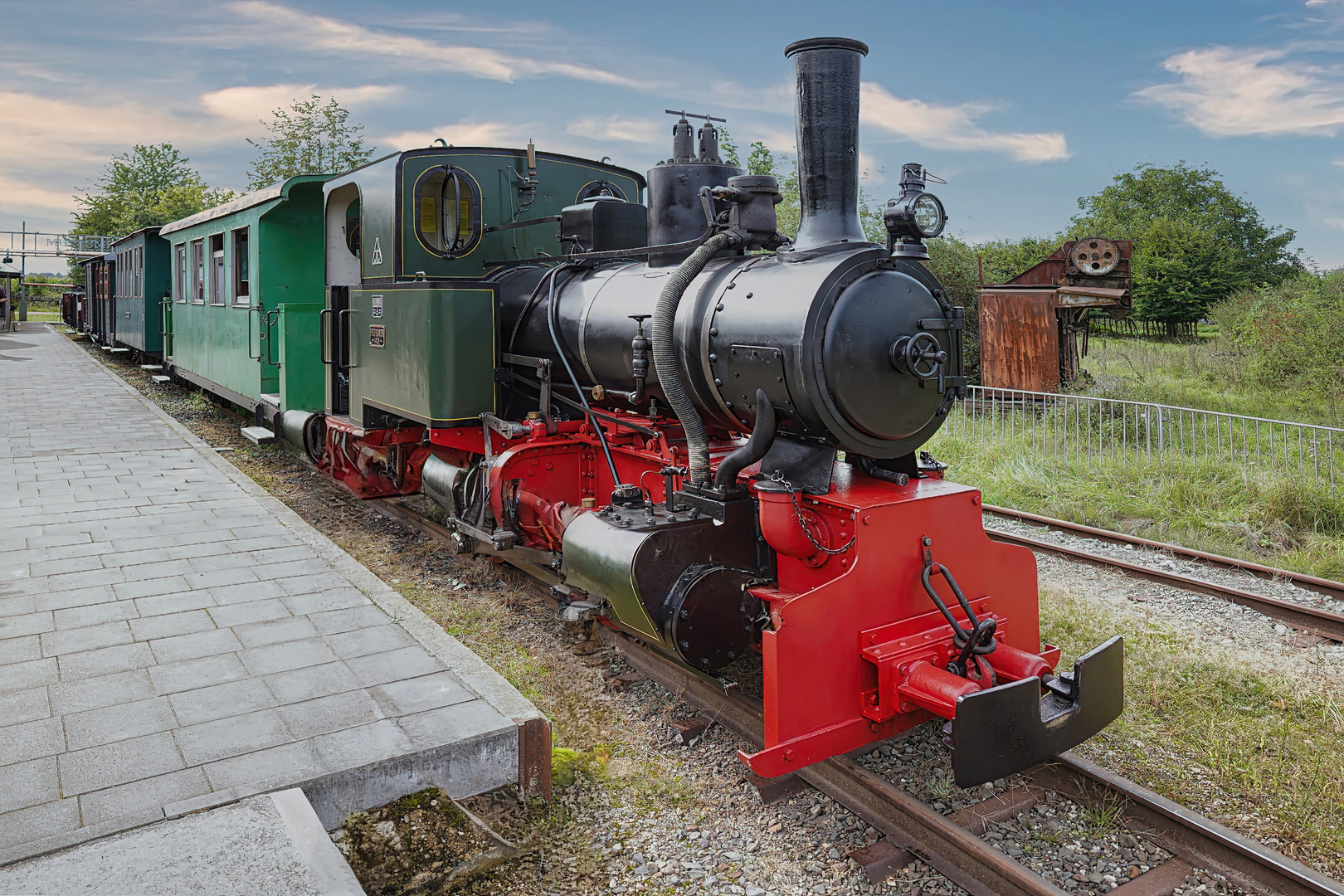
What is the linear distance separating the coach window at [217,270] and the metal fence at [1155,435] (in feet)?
31.2

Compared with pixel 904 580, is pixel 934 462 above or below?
above

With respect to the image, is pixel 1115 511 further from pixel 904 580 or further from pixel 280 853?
pixel 280 853

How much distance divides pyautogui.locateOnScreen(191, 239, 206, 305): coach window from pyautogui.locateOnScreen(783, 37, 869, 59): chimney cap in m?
12.2

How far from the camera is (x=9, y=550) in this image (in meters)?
6.17

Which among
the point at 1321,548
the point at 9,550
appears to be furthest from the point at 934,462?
the point at 9,550

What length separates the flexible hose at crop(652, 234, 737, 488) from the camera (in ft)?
13.4

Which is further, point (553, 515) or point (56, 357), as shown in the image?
point (56, 357)

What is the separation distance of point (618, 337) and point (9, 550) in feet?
14.5

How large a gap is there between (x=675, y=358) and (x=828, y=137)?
1131mm

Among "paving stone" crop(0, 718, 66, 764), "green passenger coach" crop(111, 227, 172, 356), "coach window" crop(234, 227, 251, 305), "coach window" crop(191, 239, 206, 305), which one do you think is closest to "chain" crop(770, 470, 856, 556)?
"paving stone" crop(0, 718, 66, 764)

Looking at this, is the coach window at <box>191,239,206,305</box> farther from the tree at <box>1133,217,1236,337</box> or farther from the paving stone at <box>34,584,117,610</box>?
the tree at <box>1133,217,1236,337</box>

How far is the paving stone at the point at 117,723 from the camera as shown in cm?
360

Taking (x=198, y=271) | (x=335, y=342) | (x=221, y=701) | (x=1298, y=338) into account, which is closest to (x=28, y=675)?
(x=221, y=701)

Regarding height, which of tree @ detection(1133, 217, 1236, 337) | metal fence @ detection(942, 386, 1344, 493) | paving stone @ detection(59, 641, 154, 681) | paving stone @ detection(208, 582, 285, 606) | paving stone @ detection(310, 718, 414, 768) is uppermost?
tree @ detection(1133, 217, 1236, 337)
